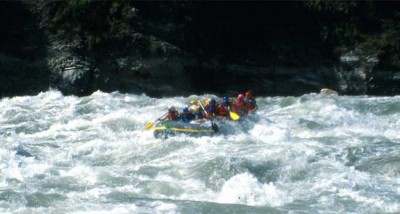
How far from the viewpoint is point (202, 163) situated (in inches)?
579

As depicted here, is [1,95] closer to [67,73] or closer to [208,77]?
[67,73]

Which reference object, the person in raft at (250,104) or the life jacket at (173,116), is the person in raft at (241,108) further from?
the life jacket at (173,116)

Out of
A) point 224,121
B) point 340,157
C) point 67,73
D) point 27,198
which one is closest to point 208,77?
point 67,73

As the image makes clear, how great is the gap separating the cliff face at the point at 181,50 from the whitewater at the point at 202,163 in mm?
3946

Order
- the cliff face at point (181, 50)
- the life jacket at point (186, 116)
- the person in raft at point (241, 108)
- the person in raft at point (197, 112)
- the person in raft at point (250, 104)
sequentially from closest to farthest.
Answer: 1. the life jacket at point (186, 116)
2. the person in raft at point (197, 112)
3. the person in raft at point (241, 108)
4. the person in raft at point (250, 104)
5. the cliff face at point (181, 50)

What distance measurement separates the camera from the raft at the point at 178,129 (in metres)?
17.1

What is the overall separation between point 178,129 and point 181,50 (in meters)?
9.06

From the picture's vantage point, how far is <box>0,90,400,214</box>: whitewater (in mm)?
12570

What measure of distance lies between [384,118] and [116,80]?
30.0 ft

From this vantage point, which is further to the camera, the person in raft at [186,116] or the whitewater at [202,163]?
the person in raft at [186,116]

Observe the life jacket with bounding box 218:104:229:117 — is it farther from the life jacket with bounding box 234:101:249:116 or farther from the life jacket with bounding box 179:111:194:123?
the life jacket with bounding box 179:111:194:123

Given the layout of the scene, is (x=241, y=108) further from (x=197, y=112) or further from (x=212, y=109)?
(x=197, y=112)

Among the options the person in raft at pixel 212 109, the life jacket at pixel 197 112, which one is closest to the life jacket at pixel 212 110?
the person in raft at pixel 212 109

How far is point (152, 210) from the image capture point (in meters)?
12.1
